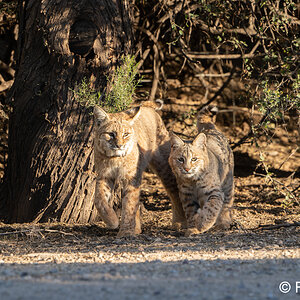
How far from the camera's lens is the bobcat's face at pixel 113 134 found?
6.17 metres

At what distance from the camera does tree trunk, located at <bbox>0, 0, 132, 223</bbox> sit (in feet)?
23.1

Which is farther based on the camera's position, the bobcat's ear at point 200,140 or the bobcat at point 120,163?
the bobcat's ear at point 200,140

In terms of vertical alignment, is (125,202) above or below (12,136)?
below

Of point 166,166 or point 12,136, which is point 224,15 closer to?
point 166,166

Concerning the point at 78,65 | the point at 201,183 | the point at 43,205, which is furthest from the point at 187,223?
the point at 78,65

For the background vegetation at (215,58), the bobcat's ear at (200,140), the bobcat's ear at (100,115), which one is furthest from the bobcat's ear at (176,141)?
the bobcat's ear at (100,115)

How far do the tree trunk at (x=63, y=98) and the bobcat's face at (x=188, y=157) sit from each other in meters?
1.19

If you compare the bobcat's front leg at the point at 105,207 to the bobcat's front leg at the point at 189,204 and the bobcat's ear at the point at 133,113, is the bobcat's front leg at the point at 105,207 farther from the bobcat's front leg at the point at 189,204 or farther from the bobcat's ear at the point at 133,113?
the bobcat's front leg at the point at 189,204

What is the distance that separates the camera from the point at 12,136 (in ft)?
24.7

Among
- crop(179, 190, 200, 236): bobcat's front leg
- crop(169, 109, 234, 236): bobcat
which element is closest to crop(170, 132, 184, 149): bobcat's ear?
crop(169, 109, 234, 236): bobcat

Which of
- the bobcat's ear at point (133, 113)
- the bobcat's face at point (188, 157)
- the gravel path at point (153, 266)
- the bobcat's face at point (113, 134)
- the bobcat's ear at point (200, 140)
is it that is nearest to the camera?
the gravel path at point (153, 266)

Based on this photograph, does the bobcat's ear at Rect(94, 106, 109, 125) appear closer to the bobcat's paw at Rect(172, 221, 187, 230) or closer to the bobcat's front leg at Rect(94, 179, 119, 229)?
the bobcat's front leg at Rect(94, 179, 119, 229)

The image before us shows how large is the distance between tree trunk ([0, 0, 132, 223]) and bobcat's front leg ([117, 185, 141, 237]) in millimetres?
993

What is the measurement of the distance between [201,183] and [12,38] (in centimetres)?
474
